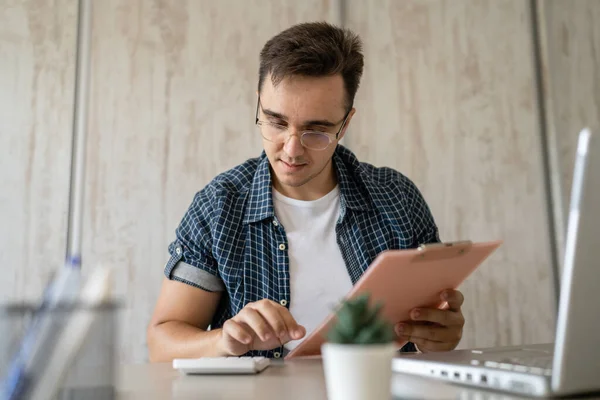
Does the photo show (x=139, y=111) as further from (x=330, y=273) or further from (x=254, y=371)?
(x=254, y=371)

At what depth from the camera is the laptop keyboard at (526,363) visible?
0.59 metres

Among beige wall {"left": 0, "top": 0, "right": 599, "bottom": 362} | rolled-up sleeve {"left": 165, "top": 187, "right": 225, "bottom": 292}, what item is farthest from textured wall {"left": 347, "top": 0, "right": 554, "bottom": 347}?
rolled-up sleeve {"left": 165, "top": 187, "right": 225, "bottom": 292}

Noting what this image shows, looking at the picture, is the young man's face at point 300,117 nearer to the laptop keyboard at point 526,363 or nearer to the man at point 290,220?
the man at point 290,220

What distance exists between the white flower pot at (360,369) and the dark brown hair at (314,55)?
0.99 m

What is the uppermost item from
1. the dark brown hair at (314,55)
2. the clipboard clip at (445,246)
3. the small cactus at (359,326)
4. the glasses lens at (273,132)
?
the dark brown hair at (314,55)

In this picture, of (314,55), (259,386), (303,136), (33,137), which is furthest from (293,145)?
(33,137)

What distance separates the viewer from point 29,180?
1.93 meters

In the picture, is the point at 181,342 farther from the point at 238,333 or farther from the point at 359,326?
the point at 359,326

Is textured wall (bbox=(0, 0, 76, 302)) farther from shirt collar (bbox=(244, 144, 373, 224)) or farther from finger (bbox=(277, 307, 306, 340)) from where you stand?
finger (bbox=(277, 307, 306, 340))

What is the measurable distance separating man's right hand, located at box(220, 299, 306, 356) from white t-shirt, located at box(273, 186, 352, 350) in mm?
416

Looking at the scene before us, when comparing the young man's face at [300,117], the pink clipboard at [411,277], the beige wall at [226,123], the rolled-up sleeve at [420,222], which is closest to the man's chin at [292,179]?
the young man's face at [300,117]

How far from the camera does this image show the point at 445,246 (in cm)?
88

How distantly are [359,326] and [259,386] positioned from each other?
37 centimetres

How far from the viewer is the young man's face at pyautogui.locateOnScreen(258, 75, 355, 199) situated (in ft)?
4.38
